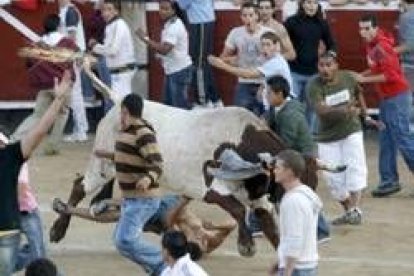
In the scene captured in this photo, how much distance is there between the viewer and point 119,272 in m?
9.88

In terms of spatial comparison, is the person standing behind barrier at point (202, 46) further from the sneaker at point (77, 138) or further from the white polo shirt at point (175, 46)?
the sneaker at point (77, 138)

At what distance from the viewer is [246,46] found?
13.1m

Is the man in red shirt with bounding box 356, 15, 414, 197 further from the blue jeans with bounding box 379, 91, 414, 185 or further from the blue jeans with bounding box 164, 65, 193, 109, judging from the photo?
the blue jeans with bounding box 164, 65, 193, 109

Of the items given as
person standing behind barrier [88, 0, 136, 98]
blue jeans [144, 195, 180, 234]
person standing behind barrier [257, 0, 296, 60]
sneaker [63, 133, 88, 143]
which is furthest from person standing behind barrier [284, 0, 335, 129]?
blue jeans [144, 195, 180, 234]

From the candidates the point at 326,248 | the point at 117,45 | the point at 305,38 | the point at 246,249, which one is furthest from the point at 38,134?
the point at 117,45

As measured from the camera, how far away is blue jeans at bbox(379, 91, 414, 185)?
39.7 feet

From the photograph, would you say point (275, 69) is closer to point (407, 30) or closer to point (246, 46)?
point (246, 46)

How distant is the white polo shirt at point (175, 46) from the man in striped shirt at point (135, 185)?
18.6ft

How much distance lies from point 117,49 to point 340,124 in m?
4.54

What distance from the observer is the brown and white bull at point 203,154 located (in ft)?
32.3

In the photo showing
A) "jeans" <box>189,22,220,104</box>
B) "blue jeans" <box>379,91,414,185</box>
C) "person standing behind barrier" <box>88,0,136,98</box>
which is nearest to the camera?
"blue jeans" <box>379,91,414,185</box>

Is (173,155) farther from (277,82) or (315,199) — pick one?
(315,199)

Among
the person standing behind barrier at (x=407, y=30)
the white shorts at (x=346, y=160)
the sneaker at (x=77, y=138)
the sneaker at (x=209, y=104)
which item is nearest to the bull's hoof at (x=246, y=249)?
the white shorts at (x=346, y=160)

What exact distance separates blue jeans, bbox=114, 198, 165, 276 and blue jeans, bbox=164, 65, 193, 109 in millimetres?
6027
